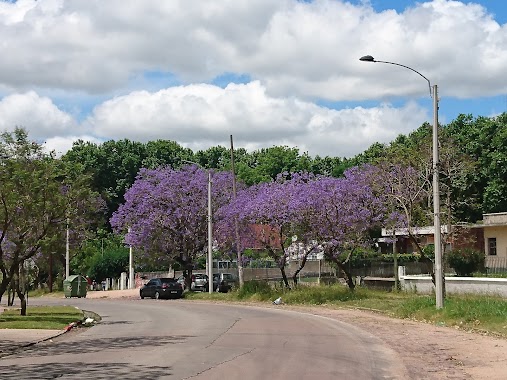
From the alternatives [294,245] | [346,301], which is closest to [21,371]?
[346,301]

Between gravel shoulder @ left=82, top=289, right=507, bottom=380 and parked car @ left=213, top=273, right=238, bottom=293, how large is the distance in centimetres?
2591

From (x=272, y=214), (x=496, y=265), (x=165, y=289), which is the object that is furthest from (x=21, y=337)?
(x=496, y=265)

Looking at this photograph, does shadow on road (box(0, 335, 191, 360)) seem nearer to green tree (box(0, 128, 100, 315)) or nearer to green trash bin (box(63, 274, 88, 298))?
green tree (box(0, 128, 100, 315))

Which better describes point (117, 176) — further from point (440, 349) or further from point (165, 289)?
point (440, 349)

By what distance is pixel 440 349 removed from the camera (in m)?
16.5

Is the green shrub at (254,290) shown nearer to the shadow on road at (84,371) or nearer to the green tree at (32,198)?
the green tree at (32,198)

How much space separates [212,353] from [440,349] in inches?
213

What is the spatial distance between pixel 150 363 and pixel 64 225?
15285 millimetres

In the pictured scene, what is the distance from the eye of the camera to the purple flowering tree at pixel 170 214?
152 ft

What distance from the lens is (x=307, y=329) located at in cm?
2173

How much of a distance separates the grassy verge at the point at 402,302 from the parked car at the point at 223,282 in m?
4.56

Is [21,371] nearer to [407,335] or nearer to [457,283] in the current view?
[407,335]

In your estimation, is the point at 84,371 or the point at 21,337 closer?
the point at 84,371

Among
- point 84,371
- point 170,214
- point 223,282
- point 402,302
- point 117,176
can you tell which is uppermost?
point 117,176
